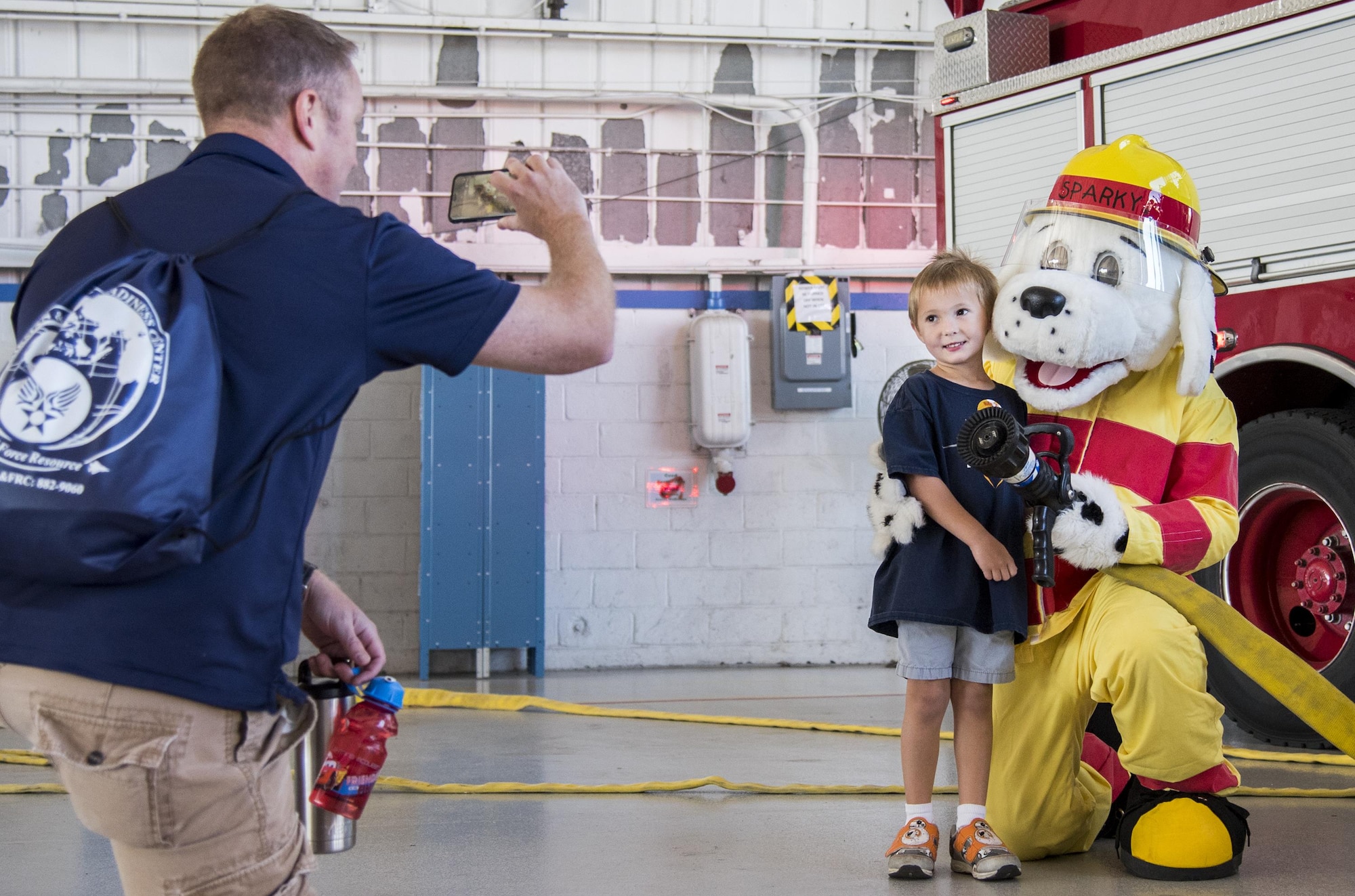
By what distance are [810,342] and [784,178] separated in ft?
3.57

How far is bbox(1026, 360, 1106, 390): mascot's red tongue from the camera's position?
291cm

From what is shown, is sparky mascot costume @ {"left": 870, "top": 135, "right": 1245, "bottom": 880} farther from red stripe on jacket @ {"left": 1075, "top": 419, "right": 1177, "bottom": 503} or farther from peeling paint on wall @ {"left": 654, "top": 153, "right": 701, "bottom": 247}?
peeling paint on wall @ {"left": 654, "top": 153, "right": 701, "bottom": 247}

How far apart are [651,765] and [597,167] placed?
4.42 metres

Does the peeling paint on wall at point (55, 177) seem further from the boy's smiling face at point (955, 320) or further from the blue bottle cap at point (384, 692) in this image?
the blue bottle cap at point (384, 692)

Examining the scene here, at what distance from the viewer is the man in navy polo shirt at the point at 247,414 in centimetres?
136

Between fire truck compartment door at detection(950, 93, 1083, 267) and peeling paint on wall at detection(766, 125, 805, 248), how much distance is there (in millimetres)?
2860

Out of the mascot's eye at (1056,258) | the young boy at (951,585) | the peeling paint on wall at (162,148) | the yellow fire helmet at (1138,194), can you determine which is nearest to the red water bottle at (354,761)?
the young boy at (951,585)

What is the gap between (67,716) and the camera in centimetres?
135

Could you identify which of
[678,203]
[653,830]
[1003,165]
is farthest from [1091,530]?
[678,203]

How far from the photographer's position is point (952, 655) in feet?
9.32

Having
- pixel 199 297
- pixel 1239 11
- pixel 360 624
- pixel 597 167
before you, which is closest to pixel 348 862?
pixel 360 624

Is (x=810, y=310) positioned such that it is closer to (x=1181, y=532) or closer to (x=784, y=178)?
(x=784, y=178)

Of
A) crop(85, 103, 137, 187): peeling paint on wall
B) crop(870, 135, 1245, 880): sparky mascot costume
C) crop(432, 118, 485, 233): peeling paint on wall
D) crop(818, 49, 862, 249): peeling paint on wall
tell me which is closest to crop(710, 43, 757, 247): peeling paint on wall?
crop(818, 49, 862, 249): peeling paint on wall

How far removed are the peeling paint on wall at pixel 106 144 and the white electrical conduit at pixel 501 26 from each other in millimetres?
535
